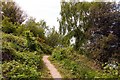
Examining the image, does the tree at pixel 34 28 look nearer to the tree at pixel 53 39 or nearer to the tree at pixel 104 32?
the tree at pixel 53 39

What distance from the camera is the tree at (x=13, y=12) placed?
13.2 meters

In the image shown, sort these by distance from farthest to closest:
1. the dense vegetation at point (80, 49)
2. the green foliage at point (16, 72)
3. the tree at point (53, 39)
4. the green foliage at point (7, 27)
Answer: the tree at point (53, 39), the green foliage at point (7, 27), the dense vegetation at point (80, 49), the green foliage at point (16, 72)

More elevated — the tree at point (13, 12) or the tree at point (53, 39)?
the tree at point (13, 12)

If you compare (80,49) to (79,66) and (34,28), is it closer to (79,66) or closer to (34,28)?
(79,66)

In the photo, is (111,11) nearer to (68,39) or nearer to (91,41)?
(91,41)

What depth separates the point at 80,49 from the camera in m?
9.12

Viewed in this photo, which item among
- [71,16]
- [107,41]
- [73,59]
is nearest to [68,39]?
[71,16]

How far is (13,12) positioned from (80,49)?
5637 millimetres

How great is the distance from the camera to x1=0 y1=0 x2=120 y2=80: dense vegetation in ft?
19.6

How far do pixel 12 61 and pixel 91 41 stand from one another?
264cm

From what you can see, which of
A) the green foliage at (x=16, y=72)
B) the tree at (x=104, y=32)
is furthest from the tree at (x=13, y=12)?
the green foliage at (x=16, y=72)

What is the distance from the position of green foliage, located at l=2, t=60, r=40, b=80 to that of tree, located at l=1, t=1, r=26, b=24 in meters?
7.83

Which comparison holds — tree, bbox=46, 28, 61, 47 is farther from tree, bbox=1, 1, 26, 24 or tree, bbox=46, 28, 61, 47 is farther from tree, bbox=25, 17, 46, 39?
tree, bbox=1, 1, 26, 24

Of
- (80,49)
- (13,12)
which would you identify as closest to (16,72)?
(80,49)
